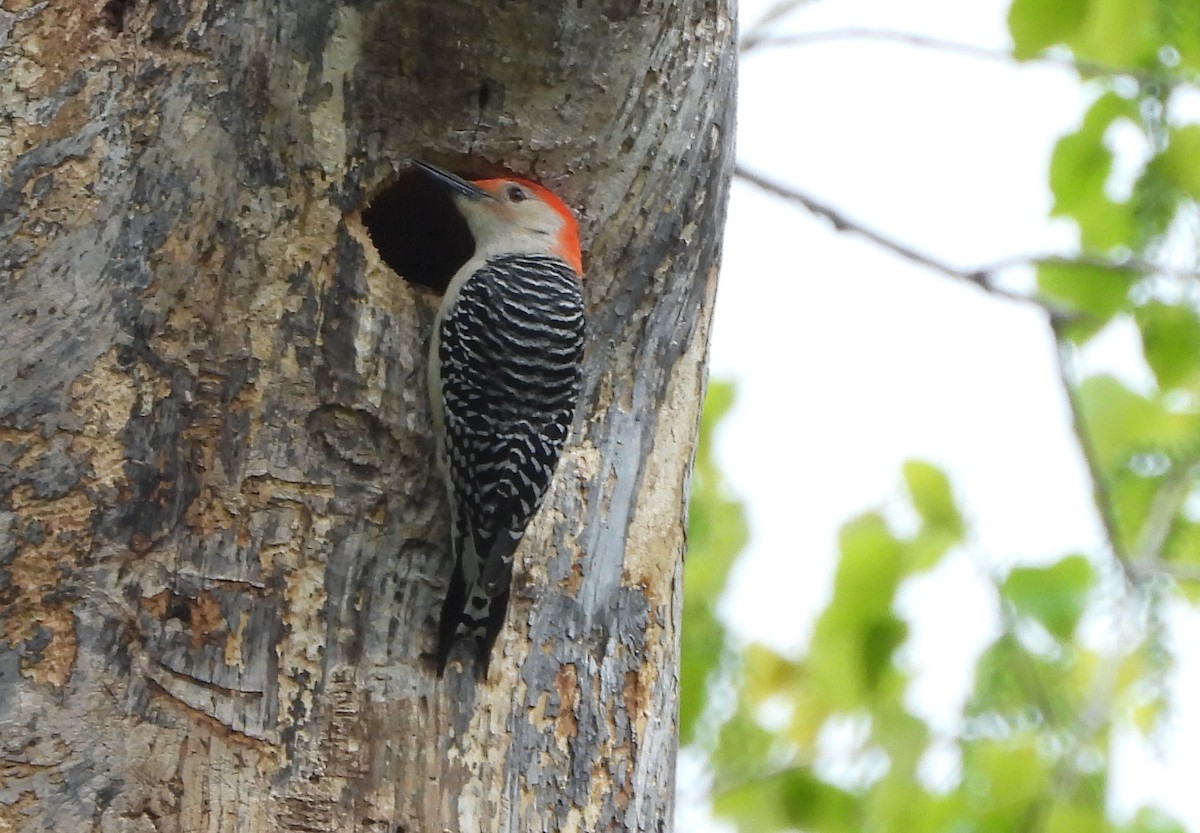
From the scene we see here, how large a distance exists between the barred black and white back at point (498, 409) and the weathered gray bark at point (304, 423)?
0.18ft

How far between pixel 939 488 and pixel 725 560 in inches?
69.5

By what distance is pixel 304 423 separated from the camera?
2.38m

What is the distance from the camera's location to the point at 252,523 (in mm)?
2295

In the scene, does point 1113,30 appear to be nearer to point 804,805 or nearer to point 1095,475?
point 1095,475

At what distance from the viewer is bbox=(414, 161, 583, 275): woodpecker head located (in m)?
2.86

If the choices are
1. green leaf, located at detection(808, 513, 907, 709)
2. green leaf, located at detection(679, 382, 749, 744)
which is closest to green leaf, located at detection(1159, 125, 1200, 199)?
green leaf, located at detection(808, 513, 907, 709)

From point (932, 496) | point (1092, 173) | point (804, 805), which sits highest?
point (1092, 173)

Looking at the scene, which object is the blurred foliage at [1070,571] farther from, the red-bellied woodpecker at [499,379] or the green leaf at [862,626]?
the red-bellied woodpecker at [499,379]

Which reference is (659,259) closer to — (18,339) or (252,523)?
(252,523)

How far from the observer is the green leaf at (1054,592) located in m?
3.33

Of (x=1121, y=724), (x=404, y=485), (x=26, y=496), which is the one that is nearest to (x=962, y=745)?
(x=1121, y=724)

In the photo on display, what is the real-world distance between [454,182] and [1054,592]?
178 cm

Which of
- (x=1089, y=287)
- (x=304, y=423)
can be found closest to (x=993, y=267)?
(x=1089, y=287)

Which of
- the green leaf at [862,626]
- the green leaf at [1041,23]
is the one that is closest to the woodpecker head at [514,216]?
the green leaf at [862,626]
